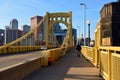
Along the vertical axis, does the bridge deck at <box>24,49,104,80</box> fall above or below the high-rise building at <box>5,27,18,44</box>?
below

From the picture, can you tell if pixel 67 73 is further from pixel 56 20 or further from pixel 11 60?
pixel 56 20

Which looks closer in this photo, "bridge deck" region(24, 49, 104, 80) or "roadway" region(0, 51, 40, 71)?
"bridge deck" region(24, 49, 104, 80)

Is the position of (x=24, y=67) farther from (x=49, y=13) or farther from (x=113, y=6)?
(x=49, y=13)

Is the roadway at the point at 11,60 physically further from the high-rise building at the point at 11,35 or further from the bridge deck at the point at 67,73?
the high-rise building at the point at 11,35

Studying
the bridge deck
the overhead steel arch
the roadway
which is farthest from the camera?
the overhead steel arch

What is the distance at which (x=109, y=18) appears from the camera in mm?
11109

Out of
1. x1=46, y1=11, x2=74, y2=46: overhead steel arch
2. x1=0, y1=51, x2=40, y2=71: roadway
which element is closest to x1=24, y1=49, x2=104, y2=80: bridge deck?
x1=0, y1=51, x2=40, y2=71: roadway

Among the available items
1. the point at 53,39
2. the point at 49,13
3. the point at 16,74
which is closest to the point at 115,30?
the point at 16,74

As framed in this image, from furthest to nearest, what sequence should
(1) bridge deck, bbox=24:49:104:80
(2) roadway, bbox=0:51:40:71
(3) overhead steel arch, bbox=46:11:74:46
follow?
(3) overhead steel arch, bbox=46:11:74:46 → (2) roadway, bbox=0:51:40:71 → (1) bridge deck, bbox=24:49:104:80

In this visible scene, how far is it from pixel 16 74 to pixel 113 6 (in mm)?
4249

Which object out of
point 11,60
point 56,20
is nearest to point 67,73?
point 11,60

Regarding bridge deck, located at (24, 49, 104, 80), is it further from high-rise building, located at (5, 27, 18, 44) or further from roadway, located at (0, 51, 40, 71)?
high-rise building, located at (5, 27, 18, 44)

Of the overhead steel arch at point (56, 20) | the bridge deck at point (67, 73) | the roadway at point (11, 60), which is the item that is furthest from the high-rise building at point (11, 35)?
the bridge deck at point (67, 73)

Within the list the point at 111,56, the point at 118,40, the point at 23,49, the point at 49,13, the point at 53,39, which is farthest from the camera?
the point at 53,39
